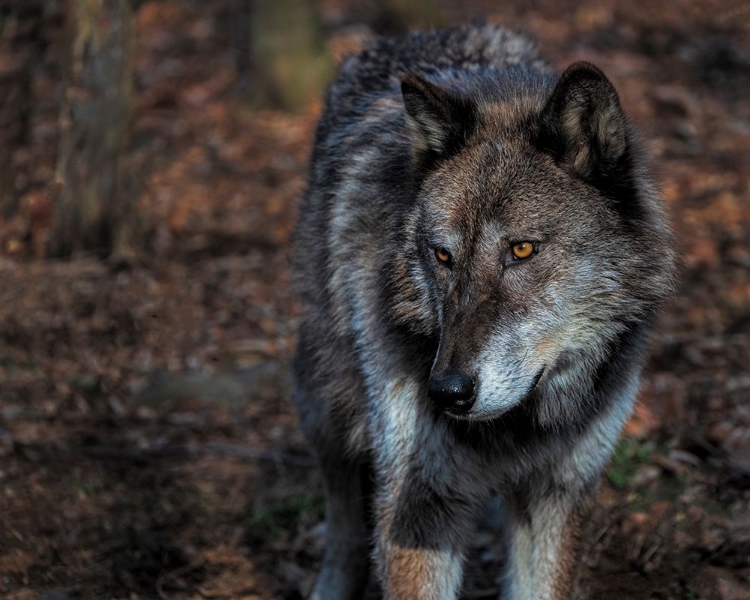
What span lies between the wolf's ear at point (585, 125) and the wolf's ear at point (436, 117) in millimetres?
348

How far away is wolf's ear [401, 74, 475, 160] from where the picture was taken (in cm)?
399

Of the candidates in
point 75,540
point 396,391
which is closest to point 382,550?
point 396,391

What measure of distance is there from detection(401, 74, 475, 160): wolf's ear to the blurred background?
95 cm

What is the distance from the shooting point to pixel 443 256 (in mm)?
3902

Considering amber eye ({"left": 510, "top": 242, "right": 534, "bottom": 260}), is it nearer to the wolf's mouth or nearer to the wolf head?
the wolf head

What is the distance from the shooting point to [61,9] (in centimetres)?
900

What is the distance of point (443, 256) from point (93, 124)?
5350 mm

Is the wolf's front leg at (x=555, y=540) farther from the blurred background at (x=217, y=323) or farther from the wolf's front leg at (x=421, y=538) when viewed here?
the blurred background at (x=217, y=323)

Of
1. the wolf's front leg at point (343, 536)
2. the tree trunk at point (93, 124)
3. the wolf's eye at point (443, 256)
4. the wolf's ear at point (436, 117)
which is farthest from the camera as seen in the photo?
the tree trunk at point (93, 124)

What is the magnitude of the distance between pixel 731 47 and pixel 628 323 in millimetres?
9804

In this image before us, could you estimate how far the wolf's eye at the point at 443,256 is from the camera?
3880mm

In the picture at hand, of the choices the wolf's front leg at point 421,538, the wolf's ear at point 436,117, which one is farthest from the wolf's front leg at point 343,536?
the wolf's ear at point 436,117

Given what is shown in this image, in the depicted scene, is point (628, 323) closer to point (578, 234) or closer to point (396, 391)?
point (578, 234)

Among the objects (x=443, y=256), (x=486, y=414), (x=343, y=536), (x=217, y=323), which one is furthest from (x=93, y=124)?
(x=486, y=414)
